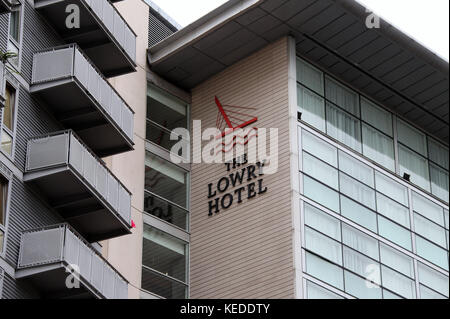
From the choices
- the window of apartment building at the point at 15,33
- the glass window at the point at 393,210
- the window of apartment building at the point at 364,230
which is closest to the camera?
the window of apartment building at the point at 15,33

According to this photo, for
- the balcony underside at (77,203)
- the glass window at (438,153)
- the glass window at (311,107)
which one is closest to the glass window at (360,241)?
the glass window at (311,107)

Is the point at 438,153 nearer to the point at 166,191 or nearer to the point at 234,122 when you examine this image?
the point at 234,122

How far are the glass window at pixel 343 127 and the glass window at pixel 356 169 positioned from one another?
0.66 meters

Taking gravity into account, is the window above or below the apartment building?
below

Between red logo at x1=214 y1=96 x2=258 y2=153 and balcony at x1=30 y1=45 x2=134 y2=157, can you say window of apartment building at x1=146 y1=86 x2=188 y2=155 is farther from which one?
balcony at x1=30 y1=45 x2=134 y2=157

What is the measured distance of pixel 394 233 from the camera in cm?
4391

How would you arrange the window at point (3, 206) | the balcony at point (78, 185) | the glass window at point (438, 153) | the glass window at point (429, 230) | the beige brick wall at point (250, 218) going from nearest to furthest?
the window at point (3, 206) → the balcony at point (78, 185) → the beige brick wall at point (250, 218) → the glass window at point (429, 230) → the glass window at point (438, 153)

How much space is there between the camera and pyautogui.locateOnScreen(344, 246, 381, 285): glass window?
134ft

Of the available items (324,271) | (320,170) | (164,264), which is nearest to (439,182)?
(320,170)

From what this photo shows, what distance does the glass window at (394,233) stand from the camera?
142 feet

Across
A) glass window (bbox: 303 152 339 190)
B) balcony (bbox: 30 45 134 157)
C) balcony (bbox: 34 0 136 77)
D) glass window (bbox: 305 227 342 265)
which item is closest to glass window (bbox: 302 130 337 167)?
glass window (bbox: 303 152 339 190)

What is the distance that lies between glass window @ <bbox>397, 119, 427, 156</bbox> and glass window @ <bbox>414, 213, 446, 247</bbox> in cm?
335

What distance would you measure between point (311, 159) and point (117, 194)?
10.6 meters

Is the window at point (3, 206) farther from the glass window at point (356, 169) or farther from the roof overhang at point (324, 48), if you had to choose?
the glass window at point (356, 169)
